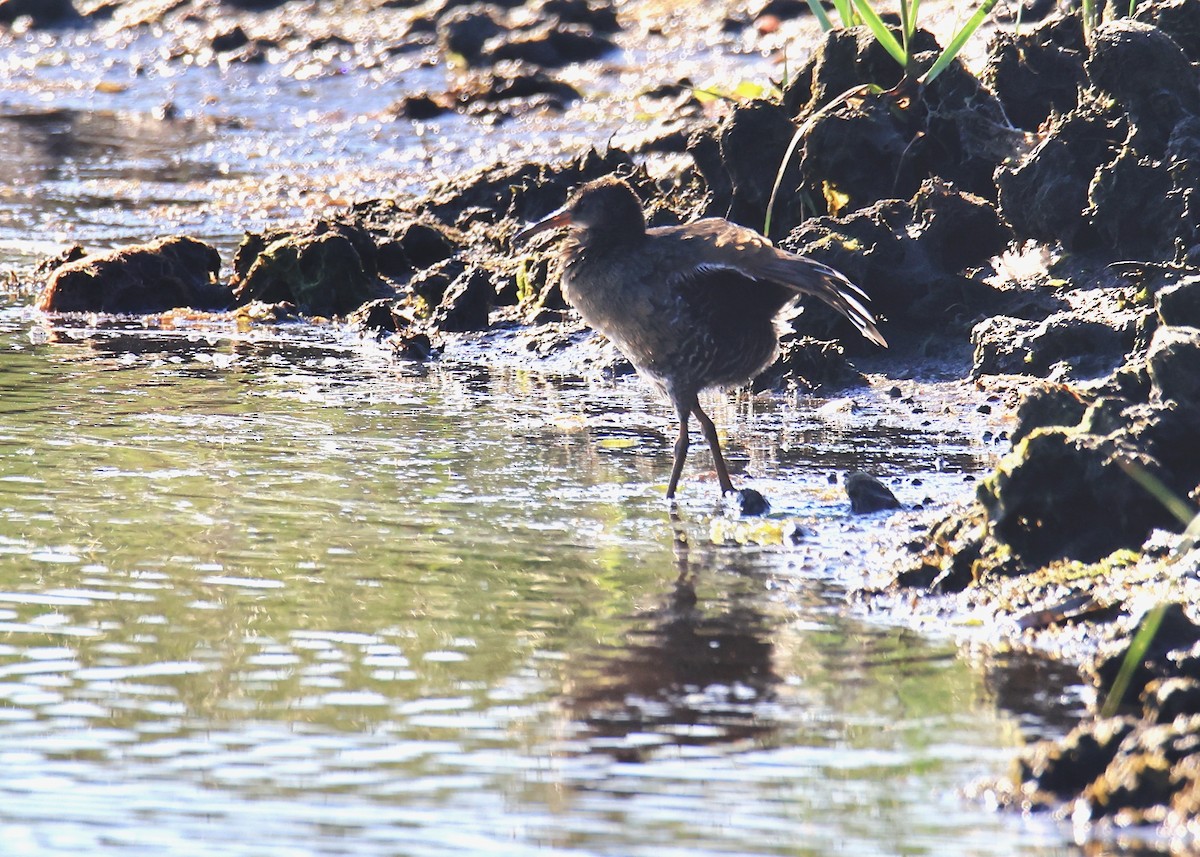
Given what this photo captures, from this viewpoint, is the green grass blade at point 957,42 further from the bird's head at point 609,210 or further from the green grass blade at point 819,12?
the bird's head at point 609,210

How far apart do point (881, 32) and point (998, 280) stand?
154cm

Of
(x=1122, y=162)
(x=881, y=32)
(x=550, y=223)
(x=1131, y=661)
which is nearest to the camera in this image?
(x=1131, y=661)

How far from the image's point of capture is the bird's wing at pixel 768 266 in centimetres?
750

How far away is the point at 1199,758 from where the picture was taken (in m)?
4.13

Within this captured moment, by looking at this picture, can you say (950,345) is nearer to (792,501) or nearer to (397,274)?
(792,501)

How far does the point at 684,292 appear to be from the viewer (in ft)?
25.5

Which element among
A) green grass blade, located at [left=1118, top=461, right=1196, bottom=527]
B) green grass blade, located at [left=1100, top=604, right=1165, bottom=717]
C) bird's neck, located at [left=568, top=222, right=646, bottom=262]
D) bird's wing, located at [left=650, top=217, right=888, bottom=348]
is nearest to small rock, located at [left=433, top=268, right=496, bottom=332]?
bird's neck, located at [left=568, top=222, right=646, bottom=262]

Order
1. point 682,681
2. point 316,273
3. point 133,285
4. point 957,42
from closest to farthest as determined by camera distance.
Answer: point 682,681, point 957,42, point 316,273, point 133,285

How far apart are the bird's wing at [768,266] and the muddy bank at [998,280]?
2.77 ft

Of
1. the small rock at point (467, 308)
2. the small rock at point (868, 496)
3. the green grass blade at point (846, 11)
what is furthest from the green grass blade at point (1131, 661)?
the small rock at point (467, 308)

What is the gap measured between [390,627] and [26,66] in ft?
88.9

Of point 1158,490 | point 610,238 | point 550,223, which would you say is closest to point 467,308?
point 550,223

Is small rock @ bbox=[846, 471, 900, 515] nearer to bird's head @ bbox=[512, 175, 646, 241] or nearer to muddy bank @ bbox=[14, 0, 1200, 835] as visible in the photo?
muddy bank @ bbox=[14, 0, 1200, 835]

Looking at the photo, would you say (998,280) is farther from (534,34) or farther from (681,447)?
(534,34)
